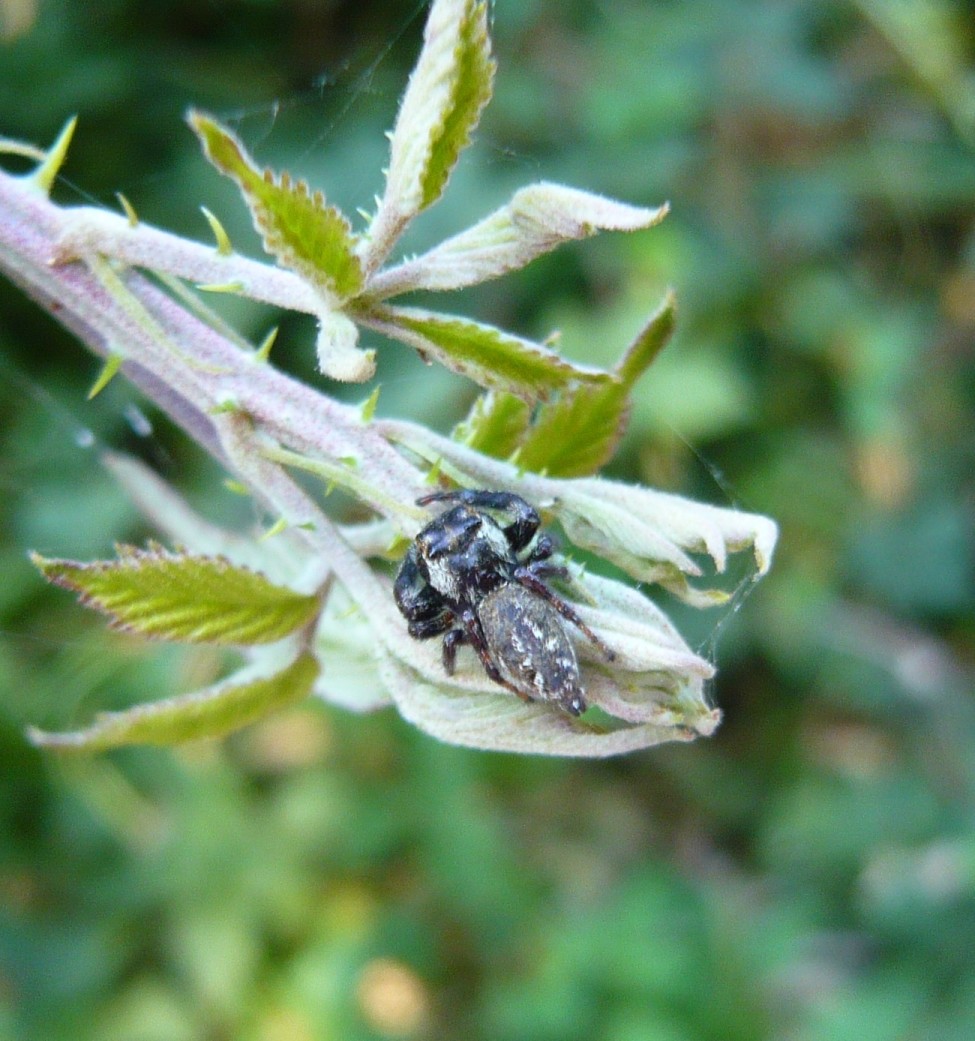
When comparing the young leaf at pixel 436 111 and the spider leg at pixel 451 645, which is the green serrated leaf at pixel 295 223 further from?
the spider leg at pixel 451 645

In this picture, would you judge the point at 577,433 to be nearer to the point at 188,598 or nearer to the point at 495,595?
the point at 495,595

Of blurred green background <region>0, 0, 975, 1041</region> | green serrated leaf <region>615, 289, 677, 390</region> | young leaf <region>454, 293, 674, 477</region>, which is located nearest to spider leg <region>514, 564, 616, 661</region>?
young leaf <region>454, 293, 674, 477</region>

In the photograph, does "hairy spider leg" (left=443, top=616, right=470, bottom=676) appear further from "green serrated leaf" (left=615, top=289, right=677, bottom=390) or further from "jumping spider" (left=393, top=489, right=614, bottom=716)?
"green serrated leaf" (left=615, top=289, right=677, bottom=390)

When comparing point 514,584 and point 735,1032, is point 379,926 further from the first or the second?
point 514,584

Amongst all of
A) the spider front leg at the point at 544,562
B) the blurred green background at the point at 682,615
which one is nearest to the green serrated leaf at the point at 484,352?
the spider front leg at the point at 544,562

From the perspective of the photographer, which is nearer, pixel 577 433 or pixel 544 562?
pixel 544 562

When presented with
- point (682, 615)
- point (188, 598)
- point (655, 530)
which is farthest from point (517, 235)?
point (682, 615)

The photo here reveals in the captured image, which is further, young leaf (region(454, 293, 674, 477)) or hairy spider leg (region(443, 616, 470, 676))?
young leaf (region(454, 293, 674, 477))
